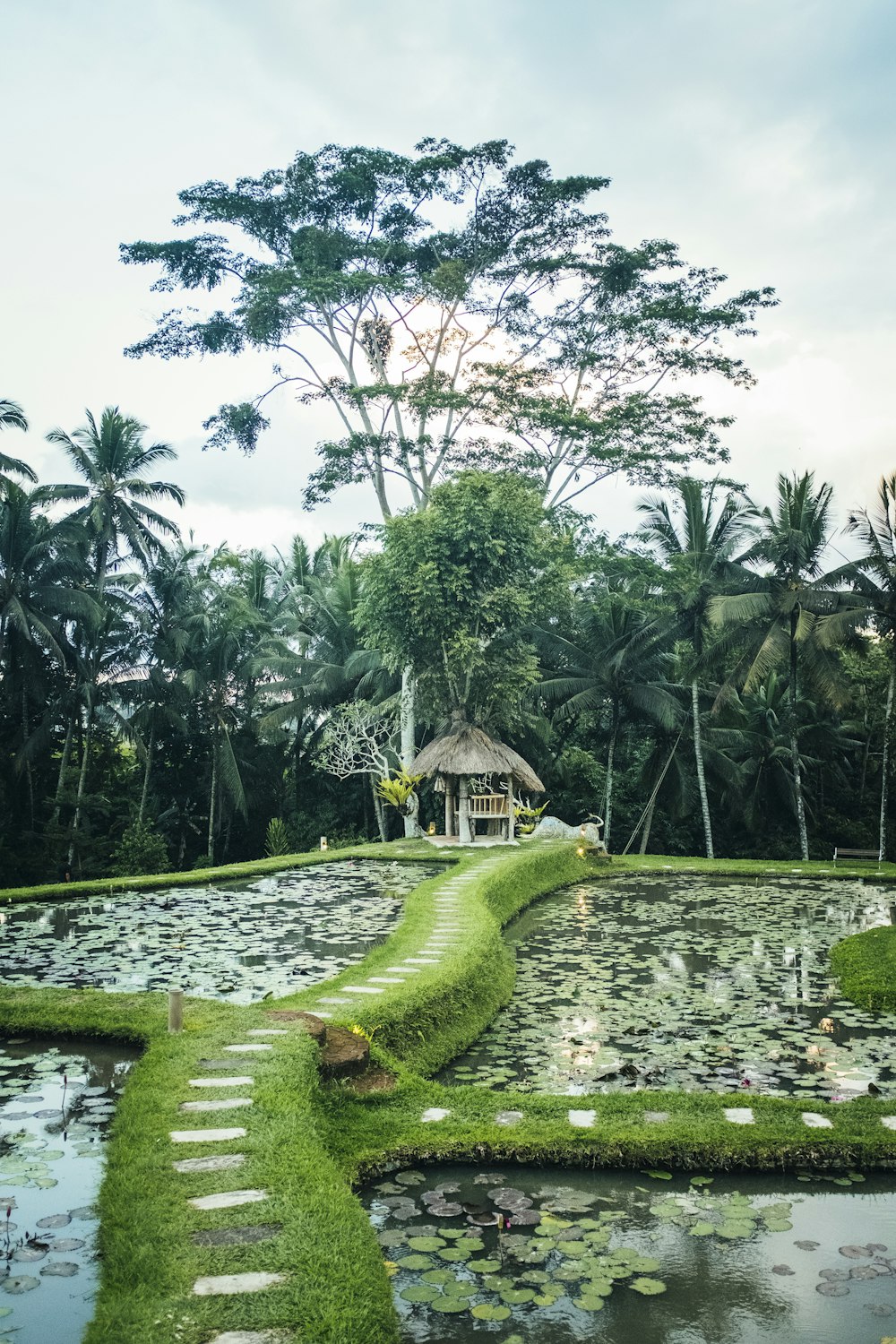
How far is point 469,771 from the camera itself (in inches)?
712

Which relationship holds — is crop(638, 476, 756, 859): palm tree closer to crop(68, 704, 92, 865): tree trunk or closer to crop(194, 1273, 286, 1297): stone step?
crop(68, 704, 92, 865): tree trunk

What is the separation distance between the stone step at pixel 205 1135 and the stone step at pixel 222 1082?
528mm

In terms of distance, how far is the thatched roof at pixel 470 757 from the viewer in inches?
716

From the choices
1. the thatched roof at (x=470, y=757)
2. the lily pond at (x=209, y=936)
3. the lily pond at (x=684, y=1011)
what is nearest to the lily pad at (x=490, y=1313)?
the lily pond at (x=684, y=1011)

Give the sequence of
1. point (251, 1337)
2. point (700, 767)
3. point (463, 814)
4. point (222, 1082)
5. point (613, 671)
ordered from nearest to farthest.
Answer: point (251, 1337)
point (222, 1082)
point (463, 814)
point (700, 767)
point (613, 671)

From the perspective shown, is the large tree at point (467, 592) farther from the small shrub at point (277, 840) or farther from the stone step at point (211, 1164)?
the stone step at point (211, 1164)

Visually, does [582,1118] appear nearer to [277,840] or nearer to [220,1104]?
[220,1104]

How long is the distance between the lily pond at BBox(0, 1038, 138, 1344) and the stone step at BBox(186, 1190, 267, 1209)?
0.39 metres

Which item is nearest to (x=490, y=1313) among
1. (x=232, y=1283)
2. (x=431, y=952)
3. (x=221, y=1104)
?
(x=232, y=1283)

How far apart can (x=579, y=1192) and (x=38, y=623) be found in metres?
17.9

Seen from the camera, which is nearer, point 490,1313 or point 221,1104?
point 490,1313

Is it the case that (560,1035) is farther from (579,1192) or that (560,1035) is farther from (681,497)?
(681,497)

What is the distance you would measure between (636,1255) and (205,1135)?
1.76 metres

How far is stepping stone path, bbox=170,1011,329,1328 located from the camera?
3174 mm
